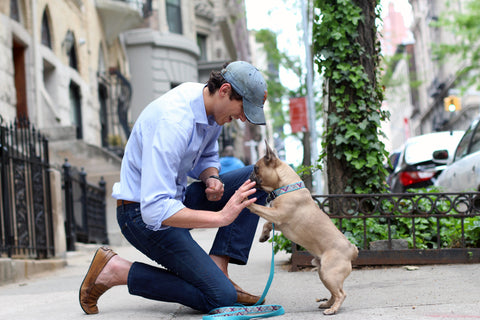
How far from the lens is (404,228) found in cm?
616

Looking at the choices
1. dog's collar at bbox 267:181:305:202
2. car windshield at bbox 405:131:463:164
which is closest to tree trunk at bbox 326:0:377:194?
dog's collar at bbox 267:181:305:202

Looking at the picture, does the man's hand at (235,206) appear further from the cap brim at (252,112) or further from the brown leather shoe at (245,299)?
the brown leather shoe at (245,299)

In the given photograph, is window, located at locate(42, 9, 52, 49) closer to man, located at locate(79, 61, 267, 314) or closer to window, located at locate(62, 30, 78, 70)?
window, located at locate(62, 30, 78, 70)

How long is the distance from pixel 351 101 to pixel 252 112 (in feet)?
9.41

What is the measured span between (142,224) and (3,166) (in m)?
3.92

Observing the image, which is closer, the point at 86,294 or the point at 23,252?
the point at 86,294

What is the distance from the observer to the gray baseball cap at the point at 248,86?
3.68 m

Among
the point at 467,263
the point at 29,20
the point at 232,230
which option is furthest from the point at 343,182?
the point at 29,20

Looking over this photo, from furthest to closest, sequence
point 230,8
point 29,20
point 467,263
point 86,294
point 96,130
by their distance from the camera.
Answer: point 230,8
point 96,130
point 29,20
point 467,263
point 86,294

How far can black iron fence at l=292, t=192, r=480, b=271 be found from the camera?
581cm

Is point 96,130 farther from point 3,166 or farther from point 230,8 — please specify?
point 230,8

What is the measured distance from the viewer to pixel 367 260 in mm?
5828

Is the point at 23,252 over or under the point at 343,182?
under

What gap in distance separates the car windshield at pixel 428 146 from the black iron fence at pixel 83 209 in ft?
19.8
